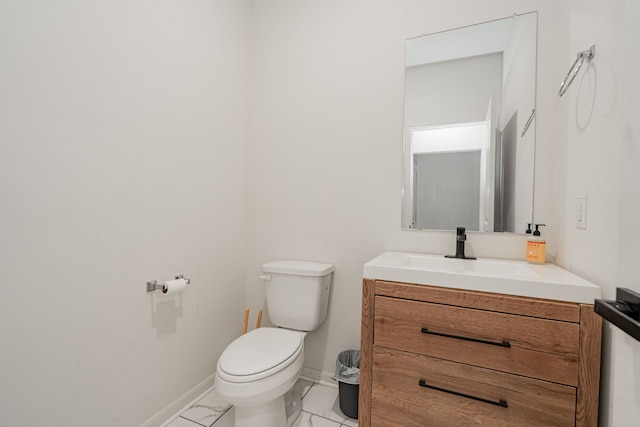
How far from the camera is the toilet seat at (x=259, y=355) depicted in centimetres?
116

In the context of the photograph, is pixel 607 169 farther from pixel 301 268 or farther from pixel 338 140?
pixel 301 268

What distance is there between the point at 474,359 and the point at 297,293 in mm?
931

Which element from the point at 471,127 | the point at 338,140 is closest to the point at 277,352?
the point at 338,140

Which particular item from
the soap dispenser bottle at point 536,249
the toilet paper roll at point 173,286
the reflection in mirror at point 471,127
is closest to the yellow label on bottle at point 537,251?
the soap dispenser bottle at point 536,249

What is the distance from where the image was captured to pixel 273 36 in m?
1.94

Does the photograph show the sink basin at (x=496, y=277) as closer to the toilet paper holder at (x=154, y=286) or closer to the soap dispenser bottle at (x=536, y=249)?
the soap dispenser bottle at (x=536, y=249)

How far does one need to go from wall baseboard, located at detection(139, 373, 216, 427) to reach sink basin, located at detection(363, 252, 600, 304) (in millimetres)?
1222

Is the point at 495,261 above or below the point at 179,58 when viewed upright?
below

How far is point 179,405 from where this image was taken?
1.51 m

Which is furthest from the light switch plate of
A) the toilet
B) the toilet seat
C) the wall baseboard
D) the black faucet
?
the wall baseboard

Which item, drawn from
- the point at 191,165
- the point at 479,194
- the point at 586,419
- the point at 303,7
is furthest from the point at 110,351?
the point at 303,7

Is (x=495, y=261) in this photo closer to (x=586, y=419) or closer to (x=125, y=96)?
(x=586, y=419)

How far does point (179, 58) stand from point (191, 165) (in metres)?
0.55

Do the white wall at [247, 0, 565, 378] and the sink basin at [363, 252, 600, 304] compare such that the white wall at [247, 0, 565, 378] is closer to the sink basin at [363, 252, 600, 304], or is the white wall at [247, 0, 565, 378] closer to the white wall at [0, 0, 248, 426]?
the sink basin at [363, 252, 600, 304]
